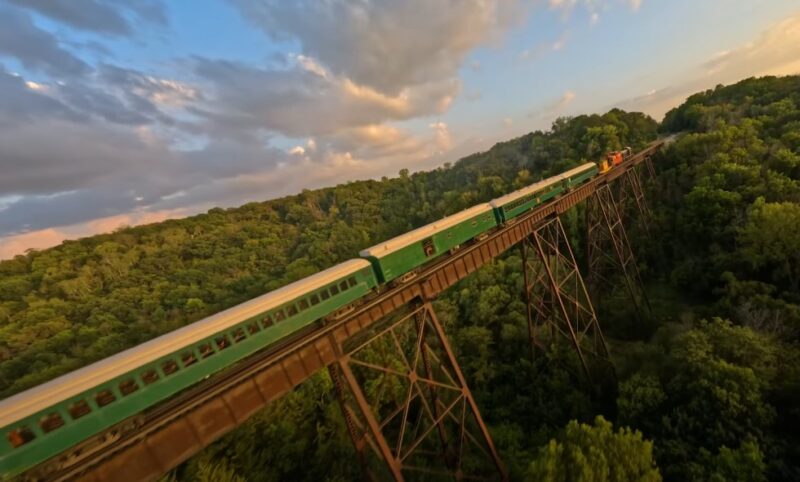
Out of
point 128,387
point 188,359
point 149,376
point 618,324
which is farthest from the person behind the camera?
point 618,324

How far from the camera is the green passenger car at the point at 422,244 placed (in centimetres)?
1323

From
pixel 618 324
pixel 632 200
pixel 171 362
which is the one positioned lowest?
pixel 618 324

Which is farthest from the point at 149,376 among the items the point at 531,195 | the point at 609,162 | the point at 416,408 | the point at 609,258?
the point at 609,162

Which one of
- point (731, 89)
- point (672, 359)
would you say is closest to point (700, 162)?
A: point (672, 359)

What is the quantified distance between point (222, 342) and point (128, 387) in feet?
7.16

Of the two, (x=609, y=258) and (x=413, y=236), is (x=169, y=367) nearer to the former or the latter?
(x=413, y=236)

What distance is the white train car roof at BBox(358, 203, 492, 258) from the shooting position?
1337 cm

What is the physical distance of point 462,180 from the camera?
81.8 meters

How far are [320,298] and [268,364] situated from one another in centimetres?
286

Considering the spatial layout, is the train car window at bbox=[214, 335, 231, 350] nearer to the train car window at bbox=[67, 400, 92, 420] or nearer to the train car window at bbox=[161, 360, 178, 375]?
the train car window at bbox=[161, 360, 178, 375]

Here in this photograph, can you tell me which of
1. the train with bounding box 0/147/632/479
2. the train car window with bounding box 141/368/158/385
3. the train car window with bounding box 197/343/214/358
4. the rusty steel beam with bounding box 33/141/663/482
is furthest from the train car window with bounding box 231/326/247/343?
the train car window with bounding box 141/368/158/385

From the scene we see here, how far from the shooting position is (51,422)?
717cm

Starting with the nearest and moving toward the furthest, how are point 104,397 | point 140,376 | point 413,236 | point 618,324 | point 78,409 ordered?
point 78,409
point 104,397
point 140,376
point 413,236
point 618,324

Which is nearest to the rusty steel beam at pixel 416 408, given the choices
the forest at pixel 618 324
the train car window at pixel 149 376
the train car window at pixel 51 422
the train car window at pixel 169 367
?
the forest at pixel 618 324
